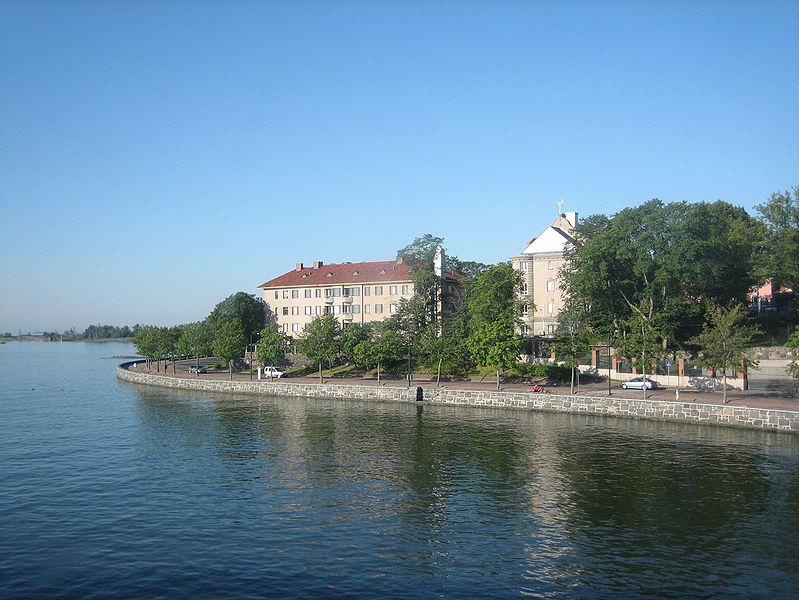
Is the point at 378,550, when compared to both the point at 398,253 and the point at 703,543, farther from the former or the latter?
the point at 398,253

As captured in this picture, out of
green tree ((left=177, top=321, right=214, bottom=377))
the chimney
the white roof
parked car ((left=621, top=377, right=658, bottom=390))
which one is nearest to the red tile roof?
green tree ((left=177, top=321, right=214, bottom=377))

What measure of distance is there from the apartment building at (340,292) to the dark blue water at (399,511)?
46.5 m

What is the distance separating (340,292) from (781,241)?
206 feet

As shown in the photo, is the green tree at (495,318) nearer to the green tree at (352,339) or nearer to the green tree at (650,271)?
the green tree at (650,271)

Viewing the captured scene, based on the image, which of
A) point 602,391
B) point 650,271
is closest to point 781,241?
point 650,271

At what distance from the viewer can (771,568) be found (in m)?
23.9

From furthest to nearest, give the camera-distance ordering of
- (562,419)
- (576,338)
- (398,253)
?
(398,253) < (576,338) < (562,419)

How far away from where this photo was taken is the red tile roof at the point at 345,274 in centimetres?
10106

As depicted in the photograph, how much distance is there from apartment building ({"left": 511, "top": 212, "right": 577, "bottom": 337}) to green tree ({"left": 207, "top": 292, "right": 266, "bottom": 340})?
48867 millimetres

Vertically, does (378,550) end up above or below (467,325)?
below

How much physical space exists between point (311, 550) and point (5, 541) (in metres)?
13.4

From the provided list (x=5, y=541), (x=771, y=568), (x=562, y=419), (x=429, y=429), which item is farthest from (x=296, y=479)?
(x=562, y=419)

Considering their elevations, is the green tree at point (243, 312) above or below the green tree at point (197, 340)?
above

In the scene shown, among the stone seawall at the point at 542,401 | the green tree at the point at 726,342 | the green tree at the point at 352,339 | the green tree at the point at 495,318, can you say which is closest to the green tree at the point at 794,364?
the green tree at the point at 726,342
